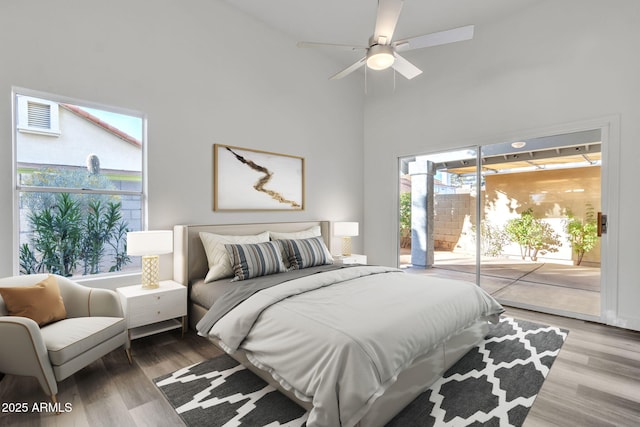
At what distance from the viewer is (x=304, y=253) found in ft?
11.6

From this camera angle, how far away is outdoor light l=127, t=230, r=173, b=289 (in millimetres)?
2738

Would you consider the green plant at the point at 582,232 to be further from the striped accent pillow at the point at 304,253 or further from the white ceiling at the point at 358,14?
the striped accent pillow at the point at 304,253

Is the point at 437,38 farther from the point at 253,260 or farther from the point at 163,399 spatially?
the point at 163,399

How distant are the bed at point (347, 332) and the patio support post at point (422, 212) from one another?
2105mm

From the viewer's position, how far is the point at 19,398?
199 centimetres

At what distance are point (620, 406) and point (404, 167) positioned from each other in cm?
374

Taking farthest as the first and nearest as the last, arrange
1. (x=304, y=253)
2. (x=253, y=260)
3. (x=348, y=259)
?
1. (x=348, y=259)
2. (x=304, y=253)
3. (x=253, y=260)

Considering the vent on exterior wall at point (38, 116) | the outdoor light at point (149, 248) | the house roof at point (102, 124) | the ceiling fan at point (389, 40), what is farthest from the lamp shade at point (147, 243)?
the ceiling fan at point (389, 40)

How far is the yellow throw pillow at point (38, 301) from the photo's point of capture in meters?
2.08

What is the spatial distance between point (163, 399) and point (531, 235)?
4.26 metres

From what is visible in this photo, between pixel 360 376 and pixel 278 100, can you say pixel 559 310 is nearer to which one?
pixel 360 376

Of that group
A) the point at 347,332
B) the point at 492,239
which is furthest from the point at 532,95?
the point at 347,332

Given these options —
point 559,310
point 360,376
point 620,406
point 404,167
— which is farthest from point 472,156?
point 360,376

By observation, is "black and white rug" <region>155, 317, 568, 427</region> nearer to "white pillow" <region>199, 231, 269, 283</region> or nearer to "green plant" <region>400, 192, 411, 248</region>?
"white pillow" <region>199, 231, 269, 283</region>
